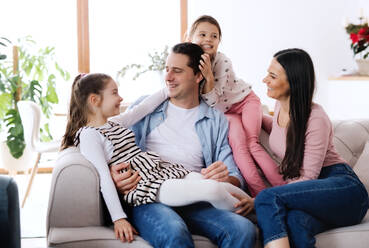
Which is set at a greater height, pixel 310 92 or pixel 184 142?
pixel 310 92

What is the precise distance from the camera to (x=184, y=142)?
7.80 feet

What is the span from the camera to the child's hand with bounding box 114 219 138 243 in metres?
1.87

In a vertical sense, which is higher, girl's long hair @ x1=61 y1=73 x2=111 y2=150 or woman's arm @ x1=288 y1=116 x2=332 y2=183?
girl's long hair @ x1=61 y1=73 x2=111 y2=150

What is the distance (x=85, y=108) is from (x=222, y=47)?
3.48m

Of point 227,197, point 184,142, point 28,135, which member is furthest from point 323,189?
point 28,135

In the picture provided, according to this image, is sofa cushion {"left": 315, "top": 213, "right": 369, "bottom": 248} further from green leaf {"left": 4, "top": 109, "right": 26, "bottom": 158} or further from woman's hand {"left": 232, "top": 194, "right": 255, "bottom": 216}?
green leaf {"left": 4, "top": 109, "right": 26, "bottom": 158}

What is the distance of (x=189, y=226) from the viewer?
202cm

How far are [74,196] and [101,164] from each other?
0.16m

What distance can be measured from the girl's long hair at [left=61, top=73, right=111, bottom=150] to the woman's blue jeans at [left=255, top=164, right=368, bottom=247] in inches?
31.0

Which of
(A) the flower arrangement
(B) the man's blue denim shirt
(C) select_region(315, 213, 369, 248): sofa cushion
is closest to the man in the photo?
(B) the man's blue denim shirt

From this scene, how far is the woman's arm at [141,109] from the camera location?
232 cm

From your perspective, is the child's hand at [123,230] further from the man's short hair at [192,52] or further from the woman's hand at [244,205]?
the man's short hair at [192,52]

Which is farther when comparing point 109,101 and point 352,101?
point 352,101

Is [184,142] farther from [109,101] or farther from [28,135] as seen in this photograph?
[28,135]
